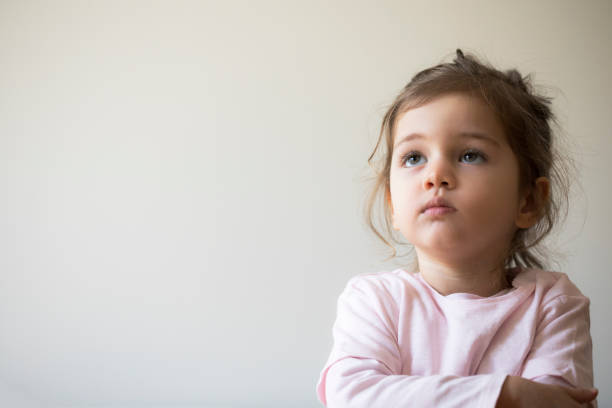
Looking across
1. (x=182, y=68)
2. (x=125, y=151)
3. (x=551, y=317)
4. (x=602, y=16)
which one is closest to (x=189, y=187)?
(x=125, y=151)

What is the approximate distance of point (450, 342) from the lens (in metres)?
0.70

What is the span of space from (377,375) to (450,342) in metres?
0.14

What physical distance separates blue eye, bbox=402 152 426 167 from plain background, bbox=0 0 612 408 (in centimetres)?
38

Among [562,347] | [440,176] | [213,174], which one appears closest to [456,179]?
[440,176]

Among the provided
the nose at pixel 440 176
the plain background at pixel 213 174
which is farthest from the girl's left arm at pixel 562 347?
the plain background at pixel 213 174

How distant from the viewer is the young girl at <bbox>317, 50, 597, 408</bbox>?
644 millimetres

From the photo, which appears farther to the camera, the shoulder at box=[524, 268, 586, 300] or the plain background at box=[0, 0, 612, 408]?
the plain background at box=[0, 0, 612, 408]

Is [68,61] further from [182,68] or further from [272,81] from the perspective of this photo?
[272,81]

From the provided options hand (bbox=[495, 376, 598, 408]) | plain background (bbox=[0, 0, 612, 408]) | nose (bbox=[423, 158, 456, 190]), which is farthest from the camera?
plain background (bbox=[0, 0, 612, 408])

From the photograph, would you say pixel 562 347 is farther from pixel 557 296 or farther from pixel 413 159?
pixel 413 159

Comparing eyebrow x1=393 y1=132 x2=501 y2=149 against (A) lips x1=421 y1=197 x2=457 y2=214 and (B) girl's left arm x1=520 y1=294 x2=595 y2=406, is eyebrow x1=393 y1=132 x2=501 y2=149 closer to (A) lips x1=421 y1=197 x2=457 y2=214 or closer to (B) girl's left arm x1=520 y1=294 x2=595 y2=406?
(A) lips x1=421 y1=197 x2=457 y2=214

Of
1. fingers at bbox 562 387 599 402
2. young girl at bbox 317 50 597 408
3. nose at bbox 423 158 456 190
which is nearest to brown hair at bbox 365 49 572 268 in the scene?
young girl at bbox 317 50 597 408

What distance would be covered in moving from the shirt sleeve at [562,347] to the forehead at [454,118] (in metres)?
0.27

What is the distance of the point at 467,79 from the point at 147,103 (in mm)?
769
